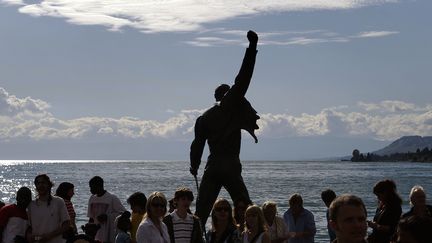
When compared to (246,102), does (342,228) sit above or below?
below

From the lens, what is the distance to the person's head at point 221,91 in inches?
468

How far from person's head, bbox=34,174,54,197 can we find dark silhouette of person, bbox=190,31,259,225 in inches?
105

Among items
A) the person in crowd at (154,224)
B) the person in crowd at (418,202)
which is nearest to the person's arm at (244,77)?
the person in crowd at (418,202)

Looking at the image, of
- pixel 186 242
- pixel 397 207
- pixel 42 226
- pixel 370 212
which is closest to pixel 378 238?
pixel 397 207

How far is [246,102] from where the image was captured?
11625 millimetres

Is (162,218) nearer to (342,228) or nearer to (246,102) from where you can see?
(246,102)

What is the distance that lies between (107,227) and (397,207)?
13.7 feet

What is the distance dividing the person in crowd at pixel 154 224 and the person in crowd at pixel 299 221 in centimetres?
358

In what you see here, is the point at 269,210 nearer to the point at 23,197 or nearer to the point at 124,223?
the point at 124,223

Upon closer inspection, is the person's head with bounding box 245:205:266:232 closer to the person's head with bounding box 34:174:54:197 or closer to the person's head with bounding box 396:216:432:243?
the person's head with bounding box 34:174:54:197

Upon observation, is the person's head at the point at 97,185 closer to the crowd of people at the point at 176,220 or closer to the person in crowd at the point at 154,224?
the crowd of people at the point at 176,220

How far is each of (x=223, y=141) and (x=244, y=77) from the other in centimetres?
104

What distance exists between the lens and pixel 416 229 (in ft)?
15.0

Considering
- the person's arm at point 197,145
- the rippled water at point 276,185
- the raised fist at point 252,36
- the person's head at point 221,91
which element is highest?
the raised fist at point 252,36
